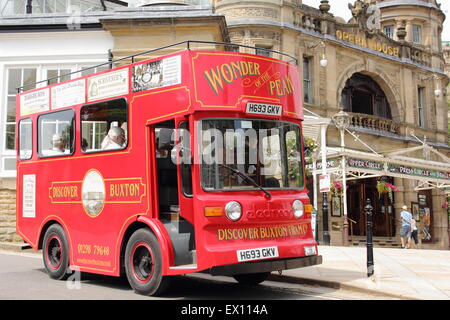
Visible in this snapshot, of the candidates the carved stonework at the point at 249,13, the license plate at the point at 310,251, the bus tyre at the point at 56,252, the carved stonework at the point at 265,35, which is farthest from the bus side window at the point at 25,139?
the carved stonework at the point at 249,13

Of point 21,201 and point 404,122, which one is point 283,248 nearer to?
point 21,201

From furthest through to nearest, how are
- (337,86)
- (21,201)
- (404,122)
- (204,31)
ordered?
(404,122) → (337,86) → (204,31) → (21,201)

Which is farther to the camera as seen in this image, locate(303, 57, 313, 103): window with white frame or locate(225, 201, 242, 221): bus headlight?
locate(303, 57, 313, 103): window with white frame

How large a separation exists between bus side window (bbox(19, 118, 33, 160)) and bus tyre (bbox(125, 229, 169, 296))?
3.87 meters

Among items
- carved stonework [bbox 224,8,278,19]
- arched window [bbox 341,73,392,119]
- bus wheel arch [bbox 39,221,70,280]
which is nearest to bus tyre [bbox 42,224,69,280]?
bus wheel arch [bbox 39,221,70,280]

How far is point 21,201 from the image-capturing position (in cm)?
1131

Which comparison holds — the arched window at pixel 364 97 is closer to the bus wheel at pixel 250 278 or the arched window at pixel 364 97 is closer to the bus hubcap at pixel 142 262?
the bus wheel at pixel 250 278

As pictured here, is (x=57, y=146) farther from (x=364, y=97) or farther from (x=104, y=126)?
(x=364, y=97)

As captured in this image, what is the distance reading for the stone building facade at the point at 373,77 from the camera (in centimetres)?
2564

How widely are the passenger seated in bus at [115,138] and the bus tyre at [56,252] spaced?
6.69ft

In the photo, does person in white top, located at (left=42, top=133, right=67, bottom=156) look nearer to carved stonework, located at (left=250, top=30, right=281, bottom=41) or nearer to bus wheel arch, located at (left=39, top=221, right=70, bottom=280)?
bus wheel arch, located at (left=39, top=221, right=70, bottom=280)

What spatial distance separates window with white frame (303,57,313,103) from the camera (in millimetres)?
26848
